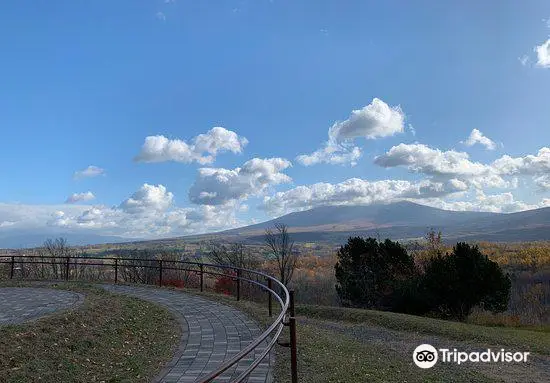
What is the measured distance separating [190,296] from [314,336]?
5678 millimetres

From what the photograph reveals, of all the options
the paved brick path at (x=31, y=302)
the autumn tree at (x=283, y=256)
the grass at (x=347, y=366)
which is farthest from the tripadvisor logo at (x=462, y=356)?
the autumn tree at (x=283, y=256)

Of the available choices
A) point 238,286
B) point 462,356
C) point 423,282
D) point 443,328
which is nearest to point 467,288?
point 423,282

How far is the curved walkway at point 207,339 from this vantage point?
6.47 metres

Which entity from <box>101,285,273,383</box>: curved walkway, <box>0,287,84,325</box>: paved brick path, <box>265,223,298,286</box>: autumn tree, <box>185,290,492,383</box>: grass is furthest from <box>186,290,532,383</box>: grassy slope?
<box>265,223,298,286</box>: autumn tree

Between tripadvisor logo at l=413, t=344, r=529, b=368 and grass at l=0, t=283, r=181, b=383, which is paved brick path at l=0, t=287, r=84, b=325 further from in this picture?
A: tripadvisor logo at l=413, t=344, r=529, b=368

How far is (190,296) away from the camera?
46.7 ft

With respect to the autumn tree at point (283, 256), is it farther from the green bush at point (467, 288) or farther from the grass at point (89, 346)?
the grass at point (89, 346)

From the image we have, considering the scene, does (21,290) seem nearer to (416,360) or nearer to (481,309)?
(416,360)

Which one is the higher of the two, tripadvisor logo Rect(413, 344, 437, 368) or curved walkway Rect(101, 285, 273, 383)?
curved walkway Rect(101, 285, 273, 383)

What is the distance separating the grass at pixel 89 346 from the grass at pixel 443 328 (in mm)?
8245

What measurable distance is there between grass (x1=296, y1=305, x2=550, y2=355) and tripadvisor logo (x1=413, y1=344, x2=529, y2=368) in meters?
0.94

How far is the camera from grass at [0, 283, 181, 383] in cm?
652

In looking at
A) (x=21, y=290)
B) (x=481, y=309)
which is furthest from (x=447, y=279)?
(x=21, y=290)

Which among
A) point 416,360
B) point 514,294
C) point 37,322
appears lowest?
point 514,294
